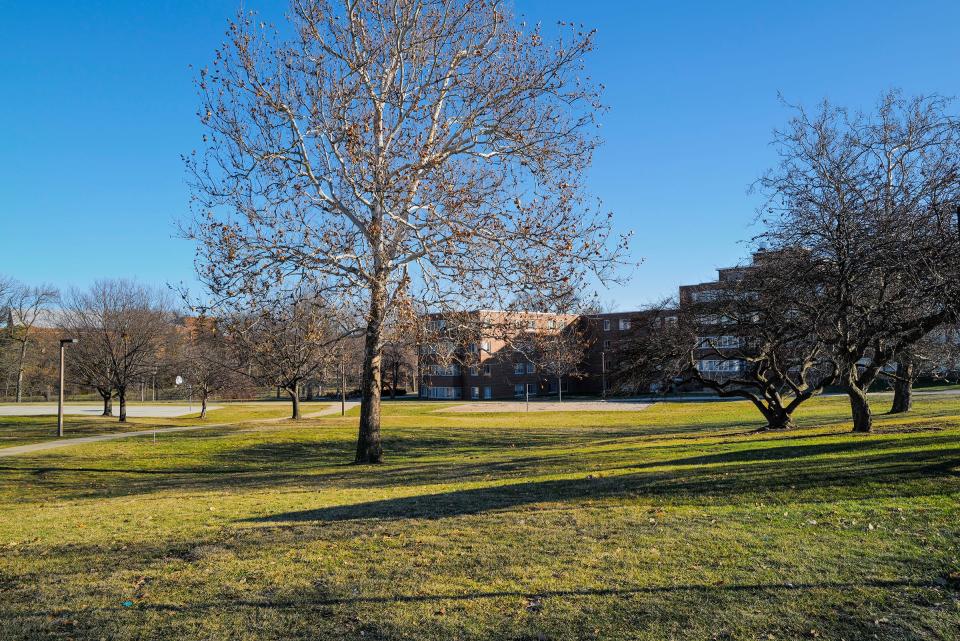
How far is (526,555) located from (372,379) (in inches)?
476

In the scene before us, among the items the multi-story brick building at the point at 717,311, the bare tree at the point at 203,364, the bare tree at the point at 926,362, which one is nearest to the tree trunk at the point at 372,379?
the multi-story brick building at the point at 717,311

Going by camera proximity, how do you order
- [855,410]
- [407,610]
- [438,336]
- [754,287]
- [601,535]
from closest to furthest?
1. [407,610]
2. [601,535]
3. [438,336]
4. [855,410]
5. [754,287]

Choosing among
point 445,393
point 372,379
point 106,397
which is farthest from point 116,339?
point 445,393

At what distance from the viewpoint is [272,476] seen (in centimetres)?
1784

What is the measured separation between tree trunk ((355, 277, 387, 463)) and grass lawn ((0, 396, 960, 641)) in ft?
13.7

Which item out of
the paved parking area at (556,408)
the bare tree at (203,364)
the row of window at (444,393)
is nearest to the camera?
the bare tree at (203,364)

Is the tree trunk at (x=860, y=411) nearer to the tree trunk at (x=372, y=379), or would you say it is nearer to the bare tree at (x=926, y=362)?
the bare tree at (x=926, y=362)

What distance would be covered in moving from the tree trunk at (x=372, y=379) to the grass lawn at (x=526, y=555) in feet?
13.7

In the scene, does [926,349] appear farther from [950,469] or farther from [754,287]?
[950,469]

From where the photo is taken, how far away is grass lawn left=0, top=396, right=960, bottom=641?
5016 mm

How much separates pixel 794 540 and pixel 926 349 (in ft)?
75.0

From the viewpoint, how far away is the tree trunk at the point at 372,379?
16188 mm

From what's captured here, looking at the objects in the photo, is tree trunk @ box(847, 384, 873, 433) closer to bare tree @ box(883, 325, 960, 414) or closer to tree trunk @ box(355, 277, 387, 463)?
bare tree @ box(883, 325, 960, 414)

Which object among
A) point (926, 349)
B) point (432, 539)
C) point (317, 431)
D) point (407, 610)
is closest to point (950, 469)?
point (432, 539)
